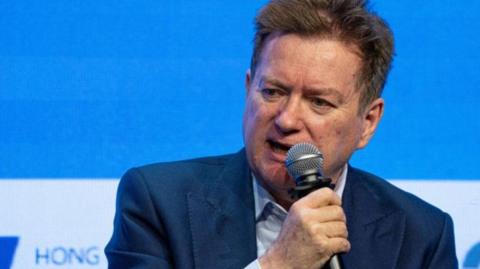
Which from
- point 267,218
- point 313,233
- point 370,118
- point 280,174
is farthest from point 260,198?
point 313,233

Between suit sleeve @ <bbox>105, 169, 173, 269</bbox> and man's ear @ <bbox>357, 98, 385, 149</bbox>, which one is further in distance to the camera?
man's ear @ <bbox>357, 98, 385, 149</bbox>

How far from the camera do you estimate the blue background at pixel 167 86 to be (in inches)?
111

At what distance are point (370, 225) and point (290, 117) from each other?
17.3 inches

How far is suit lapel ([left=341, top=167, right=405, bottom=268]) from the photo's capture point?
2.43 meters

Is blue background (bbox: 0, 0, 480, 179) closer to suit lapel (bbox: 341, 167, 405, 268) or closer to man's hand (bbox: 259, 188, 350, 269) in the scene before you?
suit lapel (bbox: 341, 167, 405, 268)

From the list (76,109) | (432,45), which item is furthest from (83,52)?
(432,45)

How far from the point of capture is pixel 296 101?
228cm

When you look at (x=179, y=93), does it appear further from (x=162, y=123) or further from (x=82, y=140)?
(x=82, y=140)

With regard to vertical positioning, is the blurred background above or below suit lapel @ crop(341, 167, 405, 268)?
above

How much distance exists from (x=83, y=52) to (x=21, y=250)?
0.58 meters

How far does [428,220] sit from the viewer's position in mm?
2564

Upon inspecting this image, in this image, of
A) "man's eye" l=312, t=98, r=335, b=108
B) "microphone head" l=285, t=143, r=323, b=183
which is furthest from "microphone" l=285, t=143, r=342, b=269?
"man's eye" l=312, t=98, r=335, b=108

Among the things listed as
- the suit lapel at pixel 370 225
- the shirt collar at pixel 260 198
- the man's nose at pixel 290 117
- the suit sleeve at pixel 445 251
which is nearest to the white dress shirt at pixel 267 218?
the shirt collar at pixel 260 198

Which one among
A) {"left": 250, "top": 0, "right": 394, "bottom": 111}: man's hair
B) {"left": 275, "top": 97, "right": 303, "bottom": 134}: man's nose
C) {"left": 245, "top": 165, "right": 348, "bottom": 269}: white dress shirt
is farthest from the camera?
{"left": 245, "top": 165, "right": 348, "bottom": 269}: white dress shirt
